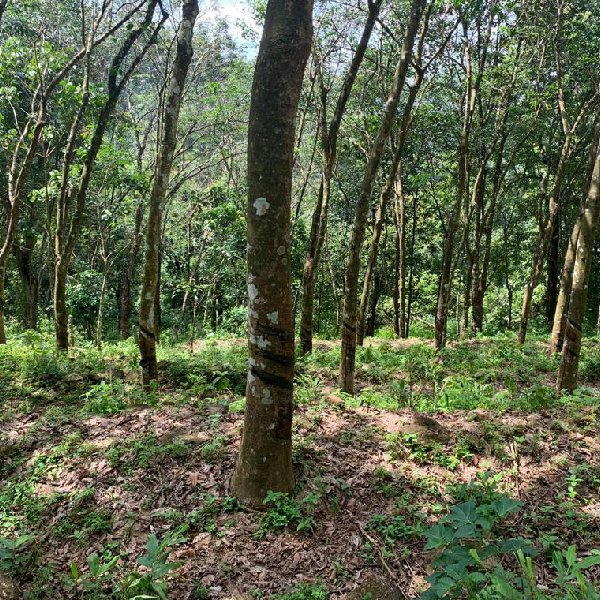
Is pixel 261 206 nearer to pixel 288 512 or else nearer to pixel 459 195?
pixel 288 512

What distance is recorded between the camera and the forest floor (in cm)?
439

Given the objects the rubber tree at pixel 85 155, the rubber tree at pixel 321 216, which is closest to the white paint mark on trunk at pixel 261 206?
the rubber tree at pixel 321 216

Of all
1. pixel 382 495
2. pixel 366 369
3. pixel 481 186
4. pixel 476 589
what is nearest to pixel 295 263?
pixel 481 186

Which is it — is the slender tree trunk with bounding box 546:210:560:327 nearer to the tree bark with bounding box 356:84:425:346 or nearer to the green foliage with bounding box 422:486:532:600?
the tree bark with bounding box 356:84:425:346

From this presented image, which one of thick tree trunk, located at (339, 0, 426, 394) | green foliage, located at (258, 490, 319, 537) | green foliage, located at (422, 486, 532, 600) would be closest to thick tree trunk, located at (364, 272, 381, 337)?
thick tree trunk, located at (339, 0, 426, 394)

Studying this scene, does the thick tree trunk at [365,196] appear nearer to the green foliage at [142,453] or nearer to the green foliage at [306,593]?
the green foliage at [142,453]

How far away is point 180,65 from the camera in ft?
24.2

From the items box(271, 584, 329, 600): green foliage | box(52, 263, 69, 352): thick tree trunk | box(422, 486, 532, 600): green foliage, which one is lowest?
box(271, 584, 329, 600): green foliage

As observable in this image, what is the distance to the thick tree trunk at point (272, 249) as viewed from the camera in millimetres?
4453

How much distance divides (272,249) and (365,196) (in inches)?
133

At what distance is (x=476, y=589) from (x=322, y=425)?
3454mm

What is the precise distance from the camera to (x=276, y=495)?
198 inches

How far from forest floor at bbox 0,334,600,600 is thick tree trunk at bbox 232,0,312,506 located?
42cm

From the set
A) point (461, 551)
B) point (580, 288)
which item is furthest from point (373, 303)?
point (461, 551)
